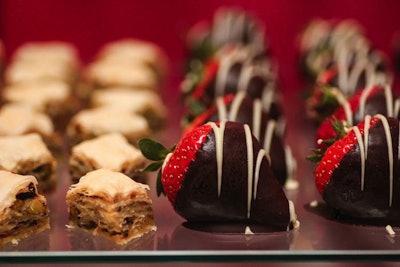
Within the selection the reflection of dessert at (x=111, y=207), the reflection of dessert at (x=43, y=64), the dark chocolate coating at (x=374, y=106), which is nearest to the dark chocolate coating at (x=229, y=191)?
the reflection of dessert at (x=111, y=207)

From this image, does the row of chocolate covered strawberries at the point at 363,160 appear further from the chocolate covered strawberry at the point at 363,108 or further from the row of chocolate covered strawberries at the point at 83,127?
the row of chocolate covered strawberries at the point at 83,127

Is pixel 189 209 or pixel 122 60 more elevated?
pixel 122 60

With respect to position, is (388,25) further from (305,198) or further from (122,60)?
(305,198)

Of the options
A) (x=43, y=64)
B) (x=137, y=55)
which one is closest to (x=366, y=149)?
(x=43, y=64)

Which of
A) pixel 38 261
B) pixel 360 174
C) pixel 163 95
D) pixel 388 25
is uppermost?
pixel 388 25

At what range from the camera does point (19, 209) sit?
2195 mm

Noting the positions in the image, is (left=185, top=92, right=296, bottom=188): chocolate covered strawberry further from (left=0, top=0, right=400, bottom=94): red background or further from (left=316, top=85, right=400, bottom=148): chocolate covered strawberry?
(left=0, top=0, right=400, bottom=94): red background

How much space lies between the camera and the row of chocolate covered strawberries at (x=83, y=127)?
221 cm

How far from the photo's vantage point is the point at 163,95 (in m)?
4.31

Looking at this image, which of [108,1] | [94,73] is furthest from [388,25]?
[94,73]

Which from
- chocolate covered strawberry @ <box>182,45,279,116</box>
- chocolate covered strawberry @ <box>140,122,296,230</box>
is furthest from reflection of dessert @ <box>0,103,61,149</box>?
chocolate covered strawberry @ <box>140,122,296,230</box>

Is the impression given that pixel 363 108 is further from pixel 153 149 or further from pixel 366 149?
pixel 153 149

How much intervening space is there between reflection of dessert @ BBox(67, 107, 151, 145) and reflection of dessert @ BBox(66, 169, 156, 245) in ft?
2.60

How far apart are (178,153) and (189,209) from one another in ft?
0.52
